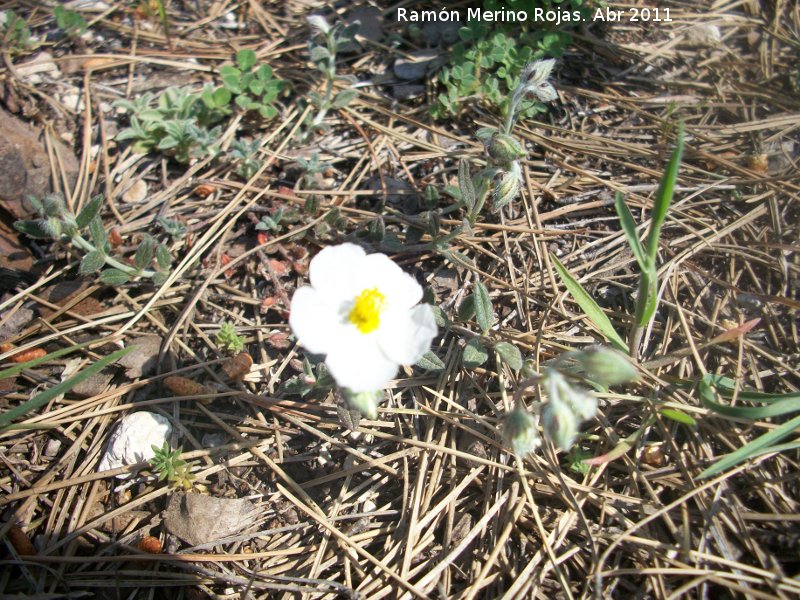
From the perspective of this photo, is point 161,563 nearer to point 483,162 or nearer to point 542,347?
point 542,347

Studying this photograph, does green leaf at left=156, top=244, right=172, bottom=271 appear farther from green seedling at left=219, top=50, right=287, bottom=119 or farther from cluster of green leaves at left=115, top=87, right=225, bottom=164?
green seedling at left=219, top=50, right=287, bottom=119

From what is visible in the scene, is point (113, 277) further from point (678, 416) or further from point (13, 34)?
point (678, 416)

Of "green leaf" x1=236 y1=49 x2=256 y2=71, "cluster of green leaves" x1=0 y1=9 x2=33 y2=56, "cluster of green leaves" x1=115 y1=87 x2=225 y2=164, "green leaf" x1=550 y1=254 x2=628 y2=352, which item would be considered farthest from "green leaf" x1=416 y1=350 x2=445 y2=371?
"cluster of green leaves" x1=0 y1=9 x2=33 y2=56

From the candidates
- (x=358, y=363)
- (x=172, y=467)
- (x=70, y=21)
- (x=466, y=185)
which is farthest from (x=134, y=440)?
(x=70, y=21)

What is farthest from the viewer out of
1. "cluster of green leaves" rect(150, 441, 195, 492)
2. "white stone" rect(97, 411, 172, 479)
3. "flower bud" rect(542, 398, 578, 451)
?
"white stone" rect(97, 411, 172, 479)

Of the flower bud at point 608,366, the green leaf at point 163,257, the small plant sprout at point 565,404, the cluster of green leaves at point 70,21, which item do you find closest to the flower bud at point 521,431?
the small plant sprout at point 565,404

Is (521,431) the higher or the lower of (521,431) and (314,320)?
the lower
